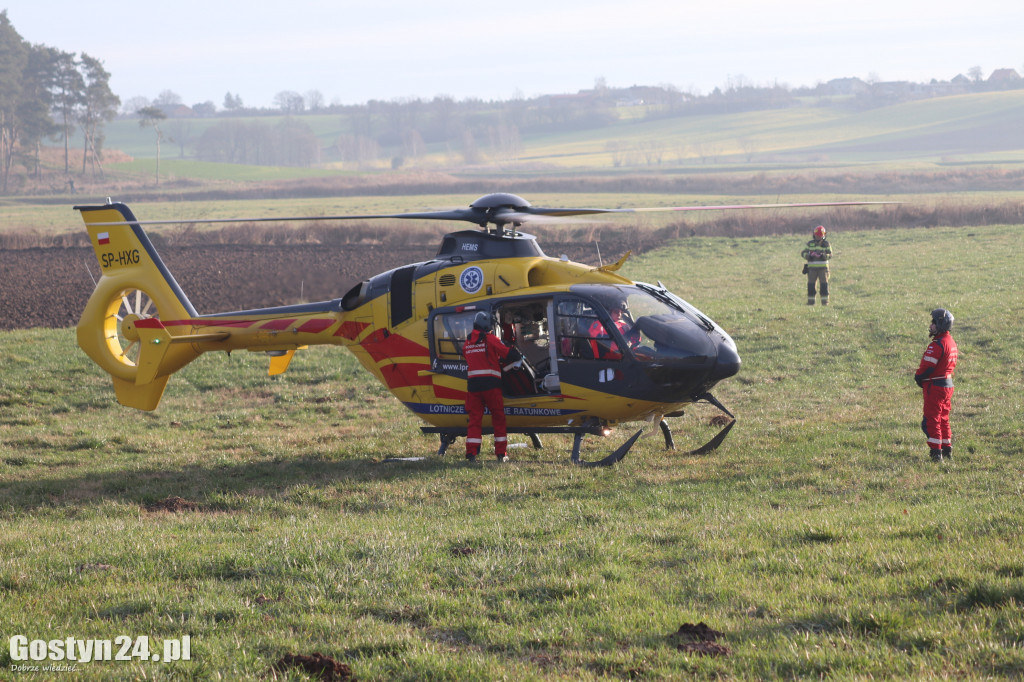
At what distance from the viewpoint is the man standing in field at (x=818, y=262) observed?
2408 centimetres

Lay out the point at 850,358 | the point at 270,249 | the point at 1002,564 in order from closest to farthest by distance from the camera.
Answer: the point at 1002,564 → the point at 850,358 → the point at 270,249

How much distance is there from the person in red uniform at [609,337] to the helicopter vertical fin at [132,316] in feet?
22.1

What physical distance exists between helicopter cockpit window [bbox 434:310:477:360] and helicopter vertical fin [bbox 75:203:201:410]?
4.31 m

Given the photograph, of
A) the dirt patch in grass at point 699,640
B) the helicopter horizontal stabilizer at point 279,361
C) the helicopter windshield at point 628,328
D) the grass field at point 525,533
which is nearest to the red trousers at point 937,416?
the grass field at point 525,533

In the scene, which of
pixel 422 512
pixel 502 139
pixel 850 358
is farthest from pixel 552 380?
pixel 502 139

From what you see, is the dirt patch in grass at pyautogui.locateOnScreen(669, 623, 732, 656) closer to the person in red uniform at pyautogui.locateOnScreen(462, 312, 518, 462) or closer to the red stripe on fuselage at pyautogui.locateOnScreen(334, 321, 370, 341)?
the person in red uniform at pyautogui.locateOnScreen(462, 312, 518, 462)

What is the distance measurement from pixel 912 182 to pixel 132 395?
77.2 metres

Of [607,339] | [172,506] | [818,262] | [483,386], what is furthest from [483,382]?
[818,262]

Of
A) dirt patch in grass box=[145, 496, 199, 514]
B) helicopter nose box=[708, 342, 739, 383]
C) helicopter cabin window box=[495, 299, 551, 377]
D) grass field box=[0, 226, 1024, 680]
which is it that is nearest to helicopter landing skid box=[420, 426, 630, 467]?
grass field box=[0, 226, 1024, 680]

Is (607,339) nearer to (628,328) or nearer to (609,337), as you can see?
(609,337)

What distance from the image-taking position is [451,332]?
1304 cm

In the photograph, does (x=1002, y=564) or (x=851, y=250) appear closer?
(x=1002, y=564)

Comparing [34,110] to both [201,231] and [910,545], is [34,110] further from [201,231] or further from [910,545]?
[910,545]

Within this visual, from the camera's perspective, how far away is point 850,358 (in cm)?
1847
